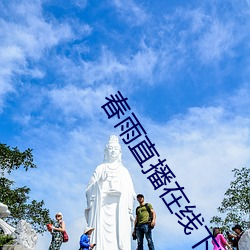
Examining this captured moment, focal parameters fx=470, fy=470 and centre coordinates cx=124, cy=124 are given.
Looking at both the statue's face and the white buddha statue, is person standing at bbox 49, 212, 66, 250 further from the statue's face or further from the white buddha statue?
the statue's face

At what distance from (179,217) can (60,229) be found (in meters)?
2.53

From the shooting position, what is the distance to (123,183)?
45.9ft

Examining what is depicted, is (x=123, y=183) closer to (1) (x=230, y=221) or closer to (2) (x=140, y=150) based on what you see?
(2) (x=140, y=150)

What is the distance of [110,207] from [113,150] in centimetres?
184

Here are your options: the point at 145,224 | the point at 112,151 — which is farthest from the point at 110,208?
the point at 145,224

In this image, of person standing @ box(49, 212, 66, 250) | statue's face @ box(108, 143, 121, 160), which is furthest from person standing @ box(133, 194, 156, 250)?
statue's face @ box(108, 143, 121, 160)

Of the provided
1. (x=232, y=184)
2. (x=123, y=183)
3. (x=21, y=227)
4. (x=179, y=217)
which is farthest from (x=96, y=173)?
(x=232, y=184)

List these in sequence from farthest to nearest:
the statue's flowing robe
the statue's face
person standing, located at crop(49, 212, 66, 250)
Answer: the statue's face → the statue's flowing robe → person standing, located at crop(49, 212, 66, 250)

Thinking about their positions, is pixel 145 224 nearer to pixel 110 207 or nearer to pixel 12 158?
pixel 110 207

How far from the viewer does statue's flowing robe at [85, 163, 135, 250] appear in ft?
43.9

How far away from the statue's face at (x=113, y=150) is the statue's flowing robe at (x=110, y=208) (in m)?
0.52

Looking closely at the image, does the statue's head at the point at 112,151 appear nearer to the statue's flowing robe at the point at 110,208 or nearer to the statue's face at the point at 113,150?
the statue's face at the point at 113,150

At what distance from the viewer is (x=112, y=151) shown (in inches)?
576

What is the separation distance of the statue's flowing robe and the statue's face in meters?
0.52
